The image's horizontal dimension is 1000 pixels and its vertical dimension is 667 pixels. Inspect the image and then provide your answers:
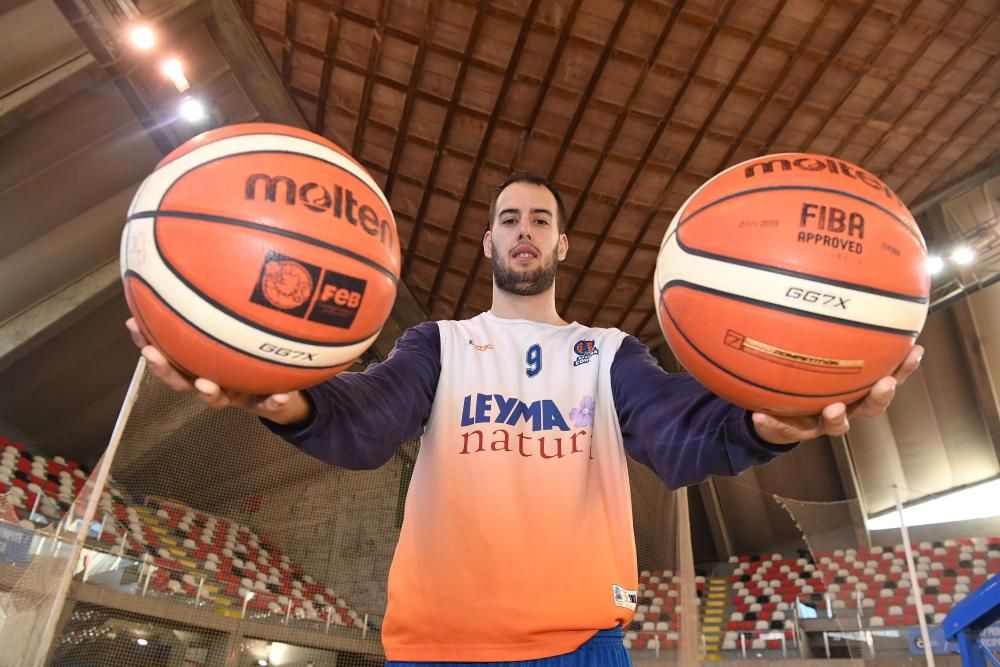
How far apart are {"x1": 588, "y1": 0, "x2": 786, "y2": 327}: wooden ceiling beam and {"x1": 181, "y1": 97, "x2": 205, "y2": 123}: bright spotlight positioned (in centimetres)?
734

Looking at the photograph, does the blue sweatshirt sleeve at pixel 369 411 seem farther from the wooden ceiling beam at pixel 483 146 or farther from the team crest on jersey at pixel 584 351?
the wooden ceiling beam at pixel 483 146

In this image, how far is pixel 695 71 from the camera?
9734 mm

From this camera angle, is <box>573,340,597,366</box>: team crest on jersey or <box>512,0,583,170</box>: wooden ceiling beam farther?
<box>512,0,583,170</box>: wooden ceiling beam

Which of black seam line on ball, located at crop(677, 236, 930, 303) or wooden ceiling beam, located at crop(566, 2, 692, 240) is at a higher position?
wooden ceiling beam, located at crop(566, 2, 692, 240)

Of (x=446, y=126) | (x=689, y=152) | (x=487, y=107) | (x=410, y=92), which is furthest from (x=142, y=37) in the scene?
(x=689, y=152)

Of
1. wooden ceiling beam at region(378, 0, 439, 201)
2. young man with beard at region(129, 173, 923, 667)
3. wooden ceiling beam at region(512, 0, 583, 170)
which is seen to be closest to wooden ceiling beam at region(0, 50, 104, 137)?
wooden ceiling beam at region(378, 0, 439, 201)

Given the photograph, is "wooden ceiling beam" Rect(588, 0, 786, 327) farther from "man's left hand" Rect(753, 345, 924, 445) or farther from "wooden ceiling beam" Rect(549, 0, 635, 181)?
"man's left hand" Rect(753, 345, 924, 445)

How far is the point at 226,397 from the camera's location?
144 cm

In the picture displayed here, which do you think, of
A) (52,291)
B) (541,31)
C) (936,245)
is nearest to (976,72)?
(936,245)

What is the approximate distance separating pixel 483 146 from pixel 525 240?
904cm

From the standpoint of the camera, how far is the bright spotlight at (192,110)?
33.5 feet

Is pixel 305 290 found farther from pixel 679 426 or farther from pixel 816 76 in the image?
pixel 816 76

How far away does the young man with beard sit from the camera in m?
1.48

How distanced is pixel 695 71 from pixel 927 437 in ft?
32.4
